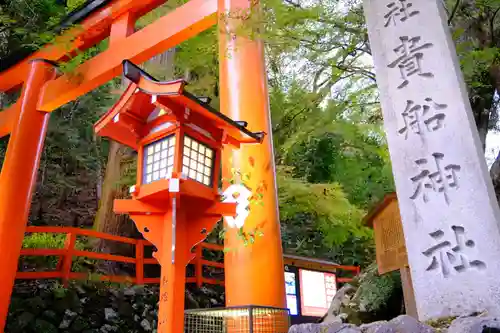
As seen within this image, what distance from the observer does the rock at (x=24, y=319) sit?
6.58 meters

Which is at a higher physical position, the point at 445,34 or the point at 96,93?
the point at 96,93

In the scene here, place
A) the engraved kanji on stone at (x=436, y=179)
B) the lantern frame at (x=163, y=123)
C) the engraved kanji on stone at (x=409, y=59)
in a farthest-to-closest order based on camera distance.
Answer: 1. the engraved kanji on stone at (x=409, y=59)
2. the lantern frame at (x=163, y=123)
3. the engraved kanji on stone at (x=436, y=179)

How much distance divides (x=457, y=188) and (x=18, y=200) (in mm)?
6174

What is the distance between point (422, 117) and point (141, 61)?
456 cm

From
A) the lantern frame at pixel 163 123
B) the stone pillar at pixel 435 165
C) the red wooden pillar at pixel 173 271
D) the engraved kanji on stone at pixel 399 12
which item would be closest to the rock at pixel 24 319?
the red wooden pillar at pixel 173 271

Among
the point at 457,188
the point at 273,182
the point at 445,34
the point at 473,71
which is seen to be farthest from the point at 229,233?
the point at 473,71

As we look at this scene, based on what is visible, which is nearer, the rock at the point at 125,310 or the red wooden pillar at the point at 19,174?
the red wooden pillar at the point at 19,174

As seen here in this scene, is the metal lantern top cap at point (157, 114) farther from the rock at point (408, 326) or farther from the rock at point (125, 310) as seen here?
the rock at point (125, 310)

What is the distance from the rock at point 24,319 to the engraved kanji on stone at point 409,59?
22.0 feet

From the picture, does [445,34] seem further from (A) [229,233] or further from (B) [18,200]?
(B) [18,200]

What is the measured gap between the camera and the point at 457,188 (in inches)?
142

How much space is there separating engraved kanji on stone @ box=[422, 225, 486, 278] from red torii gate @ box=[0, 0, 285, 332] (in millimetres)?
1829

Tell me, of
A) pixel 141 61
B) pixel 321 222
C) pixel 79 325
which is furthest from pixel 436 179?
pixel 79 325

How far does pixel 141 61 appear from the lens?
261 inches
